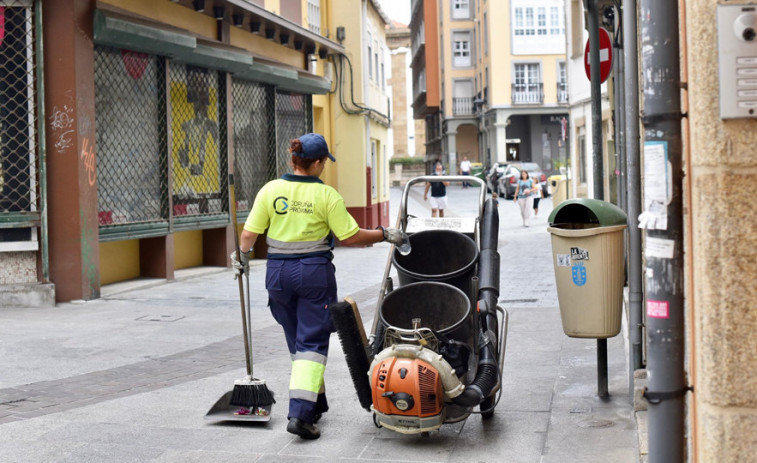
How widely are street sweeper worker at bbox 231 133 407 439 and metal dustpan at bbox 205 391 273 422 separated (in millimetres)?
305

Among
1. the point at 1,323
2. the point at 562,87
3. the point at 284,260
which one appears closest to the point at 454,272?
the point at 284,260

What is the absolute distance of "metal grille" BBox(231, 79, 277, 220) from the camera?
54.5 feet

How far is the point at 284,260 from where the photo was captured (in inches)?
226

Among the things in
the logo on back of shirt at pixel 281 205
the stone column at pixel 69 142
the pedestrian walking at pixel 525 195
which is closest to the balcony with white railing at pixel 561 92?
the pedestrian walking at pixel 525 195

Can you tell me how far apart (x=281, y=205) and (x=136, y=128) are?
26.7ft

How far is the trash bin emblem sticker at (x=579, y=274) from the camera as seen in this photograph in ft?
19.5

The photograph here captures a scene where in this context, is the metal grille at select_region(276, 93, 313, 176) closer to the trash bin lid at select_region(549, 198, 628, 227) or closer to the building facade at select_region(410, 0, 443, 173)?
the trash bin lid at select_region(549, 198, 628, 227)

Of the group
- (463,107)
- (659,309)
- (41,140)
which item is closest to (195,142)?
(41,140)

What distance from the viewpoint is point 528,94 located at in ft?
182

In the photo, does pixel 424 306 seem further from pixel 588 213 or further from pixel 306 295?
pixel 588 213

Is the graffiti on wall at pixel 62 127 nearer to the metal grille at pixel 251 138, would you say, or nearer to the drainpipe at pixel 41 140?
the drainpipe at pixel 41 140

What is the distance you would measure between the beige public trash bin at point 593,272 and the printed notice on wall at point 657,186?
240 centimetres

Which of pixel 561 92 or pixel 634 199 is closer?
pixel 634 199

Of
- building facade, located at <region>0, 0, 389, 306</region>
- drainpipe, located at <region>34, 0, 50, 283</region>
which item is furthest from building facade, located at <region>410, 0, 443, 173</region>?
drainpipe, located at <region>34, 0, 50, 283</region>
